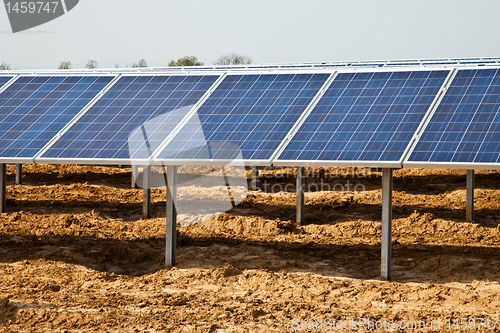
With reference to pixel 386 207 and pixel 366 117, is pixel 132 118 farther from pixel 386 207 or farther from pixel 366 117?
pixel 386 207

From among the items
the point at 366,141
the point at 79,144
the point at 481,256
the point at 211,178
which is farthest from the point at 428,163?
the point at 211,178

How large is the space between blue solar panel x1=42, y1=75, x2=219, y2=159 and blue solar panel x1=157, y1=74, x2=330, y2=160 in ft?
2.09

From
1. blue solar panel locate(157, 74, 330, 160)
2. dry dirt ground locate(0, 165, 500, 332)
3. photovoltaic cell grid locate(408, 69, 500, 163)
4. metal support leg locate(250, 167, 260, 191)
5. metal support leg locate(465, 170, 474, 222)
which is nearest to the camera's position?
dry dirt ground locate(0, 165, 500, 332)

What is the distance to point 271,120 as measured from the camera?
50.4 feet

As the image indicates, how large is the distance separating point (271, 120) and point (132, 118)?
4457 mm

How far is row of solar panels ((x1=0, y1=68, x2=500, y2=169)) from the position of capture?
1345 centimetres

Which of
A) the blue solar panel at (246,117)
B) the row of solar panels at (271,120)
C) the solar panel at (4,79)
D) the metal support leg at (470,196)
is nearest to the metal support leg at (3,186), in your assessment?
the solar panel at (4,79)

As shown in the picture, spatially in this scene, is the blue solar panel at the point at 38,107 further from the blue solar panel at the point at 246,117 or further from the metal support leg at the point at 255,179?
the metal support leg at the point at 255,179

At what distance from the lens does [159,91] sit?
17.5 m

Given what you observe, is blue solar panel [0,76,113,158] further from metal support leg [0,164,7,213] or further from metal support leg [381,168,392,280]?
metal support leg [381,168,392,280]

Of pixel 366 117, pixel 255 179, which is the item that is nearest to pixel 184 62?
pixel 255 179

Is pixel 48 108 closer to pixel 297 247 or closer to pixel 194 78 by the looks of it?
pixel 194 78

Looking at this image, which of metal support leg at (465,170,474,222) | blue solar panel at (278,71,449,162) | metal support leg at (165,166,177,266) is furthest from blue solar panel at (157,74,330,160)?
metal support leg at (465,170,474,222)

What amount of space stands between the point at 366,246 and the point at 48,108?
41.4ft
